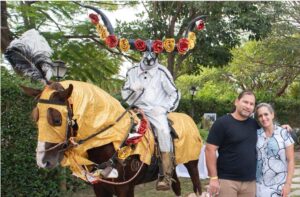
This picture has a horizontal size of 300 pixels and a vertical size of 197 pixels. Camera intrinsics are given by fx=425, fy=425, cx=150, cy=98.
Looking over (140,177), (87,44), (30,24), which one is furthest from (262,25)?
(140,177)

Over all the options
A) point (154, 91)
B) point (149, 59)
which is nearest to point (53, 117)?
point (154, 91)

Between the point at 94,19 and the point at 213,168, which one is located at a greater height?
the point at 94,19

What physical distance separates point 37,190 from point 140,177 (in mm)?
3188

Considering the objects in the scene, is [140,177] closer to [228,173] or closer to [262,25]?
[228,173]

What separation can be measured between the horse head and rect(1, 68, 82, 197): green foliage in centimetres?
→ 302

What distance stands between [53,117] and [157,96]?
186cm

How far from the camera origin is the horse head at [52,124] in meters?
3.65

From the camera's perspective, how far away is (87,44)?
972 cm

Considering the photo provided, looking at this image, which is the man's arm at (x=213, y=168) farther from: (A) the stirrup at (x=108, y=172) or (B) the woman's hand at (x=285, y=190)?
(A) the stirrup at (x=108, y=172)

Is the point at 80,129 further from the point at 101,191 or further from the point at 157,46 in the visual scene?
the point at 157,46

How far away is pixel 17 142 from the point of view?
22.6 ft

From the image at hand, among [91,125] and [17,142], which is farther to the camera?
[17,142]

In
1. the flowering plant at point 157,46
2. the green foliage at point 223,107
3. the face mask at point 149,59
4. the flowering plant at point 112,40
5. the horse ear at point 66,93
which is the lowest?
the green foliage at point 223,107

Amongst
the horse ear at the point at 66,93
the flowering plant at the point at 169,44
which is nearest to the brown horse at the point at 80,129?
the horse ear at the point at 66,93
